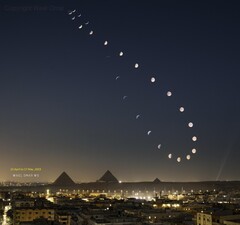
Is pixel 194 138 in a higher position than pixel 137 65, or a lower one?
lower

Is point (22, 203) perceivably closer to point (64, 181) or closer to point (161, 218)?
point (161, 218)

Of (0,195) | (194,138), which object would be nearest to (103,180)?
(0,195)

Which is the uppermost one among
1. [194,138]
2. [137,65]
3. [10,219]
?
[137,65]

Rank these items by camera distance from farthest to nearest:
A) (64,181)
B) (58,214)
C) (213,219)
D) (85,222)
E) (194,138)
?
(64,181), (58,214), (85,222), (213,219), (194,138)

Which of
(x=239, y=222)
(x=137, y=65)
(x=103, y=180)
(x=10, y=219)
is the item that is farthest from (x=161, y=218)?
(x=103, y=180)

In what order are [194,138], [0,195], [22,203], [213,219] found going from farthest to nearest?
[0,195]
[22,203]
[213,219]
[194,138]

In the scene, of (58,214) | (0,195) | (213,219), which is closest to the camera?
(213,219)

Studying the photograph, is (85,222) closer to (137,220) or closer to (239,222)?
(137,220)

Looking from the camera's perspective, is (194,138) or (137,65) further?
(194,138)

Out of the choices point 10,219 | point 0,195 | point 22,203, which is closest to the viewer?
point 10,219
